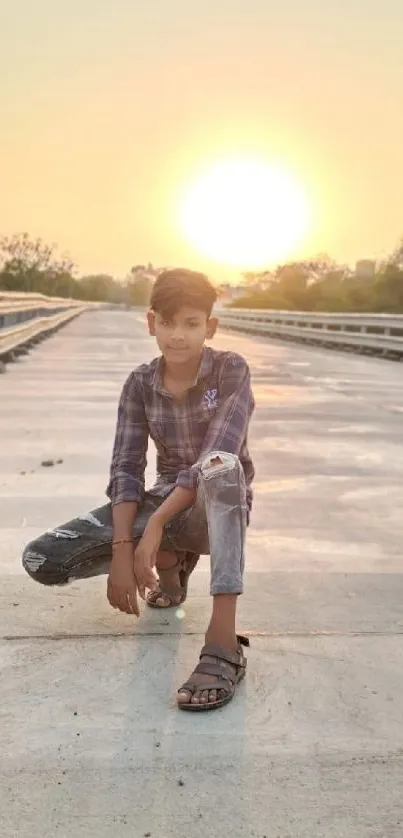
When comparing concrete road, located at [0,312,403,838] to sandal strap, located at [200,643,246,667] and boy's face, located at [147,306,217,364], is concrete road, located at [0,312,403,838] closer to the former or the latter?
sandal strap, located at [200,643,246,667]

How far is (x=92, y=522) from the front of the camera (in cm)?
296

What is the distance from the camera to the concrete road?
6.13ft

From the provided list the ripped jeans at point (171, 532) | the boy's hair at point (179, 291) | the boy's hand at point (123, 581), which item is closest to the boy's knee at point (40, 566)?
the ripped jeans at point (171, 532)

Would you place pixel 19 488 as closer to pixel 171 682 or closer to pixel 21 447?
pixel 21 447

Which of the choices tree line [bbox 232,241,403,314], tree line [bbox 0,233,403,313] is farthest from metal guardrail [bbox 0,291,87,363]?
tree line [bbox 232,241,403,314]

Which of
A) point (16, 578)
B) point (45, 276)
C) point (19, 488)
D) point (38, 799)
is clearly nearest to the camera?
point (38, 799)

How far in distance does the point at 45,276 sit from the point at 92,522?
350 feet

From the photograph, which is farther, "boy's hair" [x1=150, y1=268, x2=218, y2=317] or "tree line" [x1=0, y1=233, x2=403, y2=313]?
"tree line" [x1=0, y1=233, x2=403, y2=313]

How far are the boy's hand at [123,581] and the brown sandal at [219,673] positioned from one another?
284 millimetres

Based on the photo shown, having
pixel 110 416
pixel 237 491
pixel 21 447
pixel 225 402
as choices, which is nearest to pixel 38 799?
pixel 237 491

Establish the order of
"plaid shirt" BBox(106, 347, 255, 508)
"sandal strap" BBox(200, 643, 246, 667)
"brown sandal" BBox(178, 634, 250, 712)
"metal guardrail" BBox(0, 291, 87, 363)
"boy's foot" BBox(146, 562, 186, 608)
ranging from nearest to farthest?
"brown sandal" BBox(178, 634, 250, 712)
"sandal strap" BBox(200, 643, 246, 667)
"plaid shirt" BBox(106, 347, 255, 508)
"boy's foot" BBox(146, 562, 186, 608)
"metal guardrail" BBox(0, 291, 87, 363)

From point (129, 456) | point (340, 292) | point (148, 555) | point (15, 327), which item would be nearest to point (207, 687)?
point (148, 555)

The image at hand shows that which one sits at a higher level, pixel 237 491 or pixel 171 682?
pixel 237 491

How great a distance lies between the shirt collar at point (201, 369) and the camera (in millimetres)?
2875
